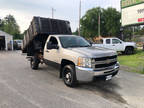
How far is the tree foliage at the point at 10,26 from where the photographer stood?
49.9 meters

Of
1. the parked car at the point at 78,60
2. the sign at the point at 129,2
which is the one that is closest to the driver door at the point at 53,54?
the parked car at the point at 78,60

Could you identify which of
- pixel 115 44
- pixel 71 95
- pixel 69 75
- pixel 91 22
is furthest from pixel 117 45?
pixel 91 22

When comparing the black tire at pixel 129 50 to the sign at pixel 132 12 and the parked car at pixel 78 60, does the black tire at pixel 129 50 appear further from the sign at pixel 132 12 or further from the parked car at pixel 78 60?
the parked car at pixel 78 60

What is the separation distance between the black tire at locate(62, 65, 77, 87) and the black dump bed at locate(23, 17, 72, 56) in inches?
117

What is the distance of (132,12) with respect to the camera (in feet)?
43.0

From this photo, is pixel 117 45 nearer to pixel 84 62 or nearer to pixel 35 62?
pixel 35 62

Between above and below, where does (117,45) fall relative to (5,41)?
below

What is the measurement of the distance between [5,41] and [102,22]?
28751 mm

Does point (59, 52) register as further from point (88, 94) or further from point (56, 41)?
point (88, 94)

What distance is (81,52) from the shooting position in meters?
4.20

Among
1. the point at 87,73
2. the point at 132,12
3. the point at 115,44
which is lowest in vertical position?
the point at 87,73

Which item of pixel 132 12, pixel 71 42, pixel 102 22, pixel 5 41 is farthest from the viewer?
pixel 102 22

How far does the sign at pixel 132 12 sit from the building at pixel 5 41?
20278 millimetres

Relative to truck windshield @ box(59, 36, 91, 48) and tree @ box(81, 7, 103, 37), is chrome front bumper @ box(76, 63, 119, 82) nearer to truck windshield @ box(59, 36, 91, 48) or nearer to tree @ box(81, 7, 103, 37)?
truck windshield @ box(59, 36, 91, 48)
